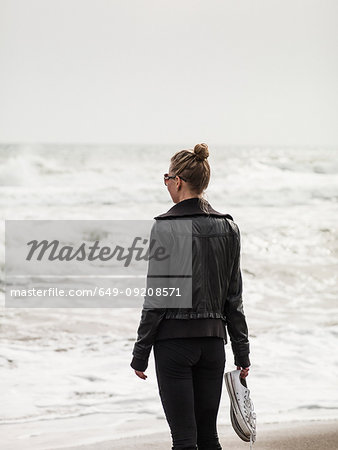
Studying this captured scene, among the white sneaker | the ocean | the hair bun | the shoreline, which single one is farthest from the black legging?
the ocean

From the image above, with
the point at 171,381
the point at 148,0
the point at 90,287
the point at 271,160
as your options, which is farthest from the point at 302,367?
the point at 148,0

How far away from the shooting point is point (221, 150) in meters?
15.3

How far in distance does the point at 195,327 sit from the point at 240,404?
1.16 feet

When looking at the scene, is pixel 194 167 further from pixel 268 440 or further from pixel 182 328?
pixel 268 440

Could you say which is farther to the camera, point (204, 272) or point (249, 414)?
point (249, 414)

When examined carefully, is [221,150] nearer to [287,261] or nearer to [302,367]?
[287,261]

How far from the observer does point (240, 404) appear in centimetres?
223

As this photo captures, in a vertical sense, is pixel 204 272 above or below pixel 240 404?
above

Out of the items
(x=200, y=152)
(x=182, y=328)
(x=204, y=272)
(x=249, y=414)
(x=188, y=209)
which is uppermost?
(x=200, y=152)

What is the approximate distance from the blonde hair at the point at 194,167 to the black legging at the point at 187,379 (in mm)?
366

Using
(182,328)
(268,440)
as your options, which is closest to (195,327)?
(182,328)

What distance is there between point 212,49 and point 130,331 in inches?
359

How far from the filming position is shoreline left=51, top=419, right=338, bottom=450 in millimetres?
3303

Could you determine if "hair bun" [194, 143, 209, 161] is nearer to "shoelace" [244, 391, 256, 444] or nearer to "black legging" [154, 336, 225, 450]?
"black legging" [154, 336, 225, 450]
